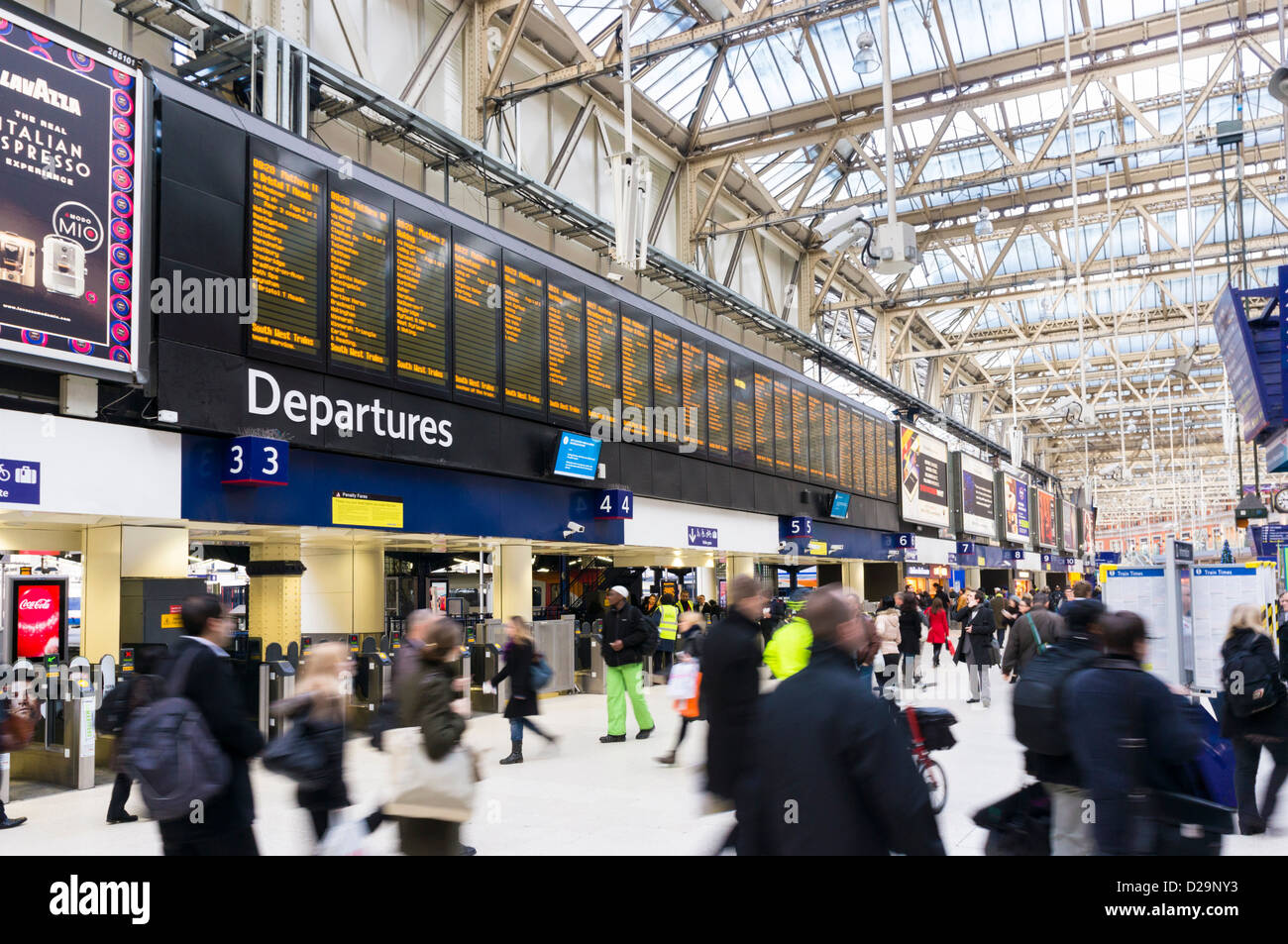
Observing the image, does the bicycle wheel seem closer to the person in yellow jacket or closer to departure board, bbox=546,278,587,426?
the person in yellow jacket

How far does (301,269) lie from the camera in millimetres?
8828

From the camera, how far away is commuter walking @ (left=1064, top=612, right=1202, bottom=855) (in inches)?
123

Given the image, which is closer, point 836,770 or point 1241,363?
point 836,770

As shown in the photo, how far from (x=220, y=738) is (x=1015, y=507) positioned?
36865mm

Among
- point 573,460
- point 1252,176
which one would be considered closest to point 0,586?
point 573,460

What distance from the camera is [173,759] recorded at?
330cm

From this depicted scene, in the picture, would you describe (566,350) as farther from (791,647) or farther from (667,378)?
(791,647)

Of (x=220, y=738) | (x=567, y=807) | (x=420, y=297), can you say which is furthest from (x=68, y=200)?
(x=567, y=807)

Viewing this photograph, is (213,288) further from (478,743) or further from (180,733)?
(180,733)

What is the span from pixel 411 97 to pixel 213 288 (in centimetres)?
591

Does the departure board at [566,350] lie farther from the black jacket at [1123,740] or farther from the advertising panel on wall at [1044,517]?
the advertising panel on wall at [1044,517]

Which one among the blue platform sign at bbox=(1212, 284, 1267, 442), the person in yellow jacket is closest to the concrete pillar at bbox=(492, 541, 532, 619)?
the person in yellow jacket

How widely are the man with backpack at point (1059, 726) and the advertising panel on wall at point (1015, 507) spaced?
3268 cm

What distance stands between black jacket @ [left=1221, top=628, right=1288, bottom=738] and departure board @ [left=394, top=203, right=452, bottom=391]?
7.65m
